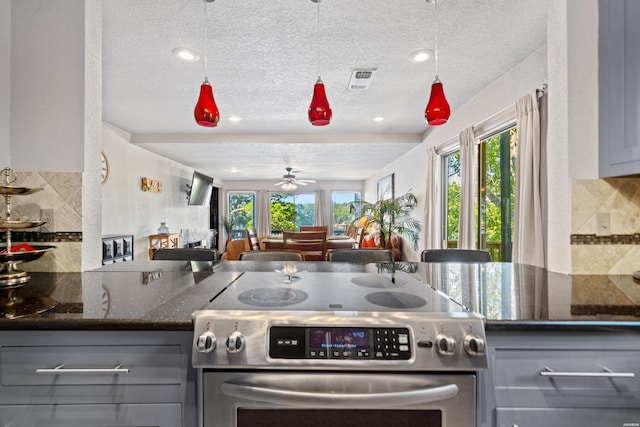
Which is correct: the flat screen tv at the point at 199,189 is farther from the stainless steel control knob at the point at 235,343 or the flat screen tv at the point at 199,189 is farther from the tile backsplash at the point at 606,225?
the tile backsplash at the point at 606,225

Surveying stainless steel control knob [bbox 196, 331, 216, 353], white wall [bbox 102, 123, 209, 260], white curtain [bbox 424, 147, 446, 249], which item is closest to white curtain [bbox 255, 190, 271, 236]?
white wall [bbox 102, 123, 209, 260]

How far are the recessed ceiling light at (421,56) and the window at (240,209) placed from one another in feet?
24.6

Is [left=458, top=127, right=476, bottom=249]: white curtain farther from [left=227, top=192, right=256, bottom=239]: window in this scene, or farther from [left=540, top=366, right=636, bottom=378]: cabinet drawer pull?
[left=227, top=192, right=256, bottom=239]: window

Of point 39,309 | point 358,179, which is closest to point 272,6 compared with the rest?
point 39,309

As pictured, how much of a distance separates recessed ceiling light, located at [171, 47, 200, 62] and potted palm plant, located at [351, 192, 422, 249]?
3.42m

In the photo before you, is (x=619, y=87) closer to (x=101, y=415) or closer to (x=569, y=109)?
(x=569, y=109)

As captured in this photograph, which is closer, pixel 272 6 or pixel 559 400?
pixel 559 400

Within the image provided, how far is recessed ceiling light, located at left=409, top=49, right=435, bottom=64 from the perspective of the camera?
2.31m

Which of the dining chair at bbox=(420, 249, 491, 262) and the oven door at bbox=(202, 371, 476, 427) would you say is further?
the dining chair at bbox=(420, 249, 491, 262)

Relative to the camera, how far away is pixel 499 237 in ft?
10.1

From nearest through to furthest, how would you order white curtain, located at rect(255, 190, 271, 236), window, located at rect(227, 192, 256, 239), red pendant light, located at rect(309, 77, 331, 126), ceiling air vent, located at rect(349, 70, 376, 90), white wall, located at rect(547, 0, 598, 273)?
white wall, located at rect(547, 0, 598, 273)
red pendant light, located at rect(309, 77, 331, 126)
ceiling air vent, located at rect(349, 70, 376, 90)
white curtain, located at rect(255, 190, 271, 236)
window, located at rect(227, 192, 256, 239)

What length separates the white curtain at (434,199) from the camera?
4195 mm

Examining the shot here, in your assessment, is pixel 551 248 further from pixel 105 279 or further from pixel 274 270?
pixel 105 279

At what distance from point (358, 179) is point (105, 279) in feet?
27.3
